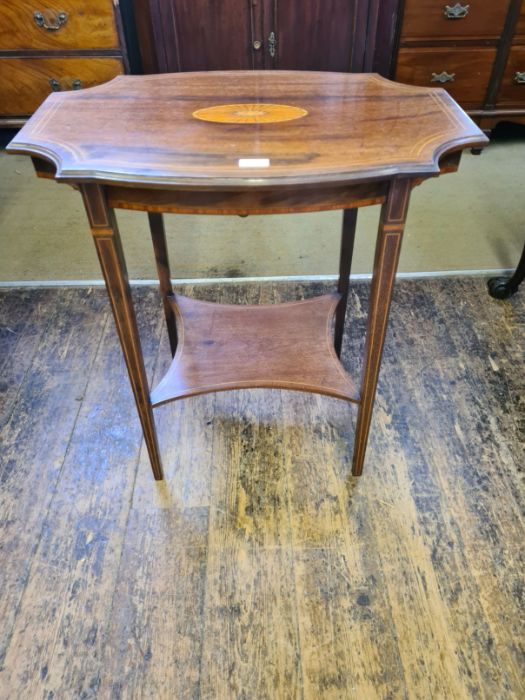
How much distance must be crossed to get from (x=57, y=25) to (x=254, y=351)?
187 cm

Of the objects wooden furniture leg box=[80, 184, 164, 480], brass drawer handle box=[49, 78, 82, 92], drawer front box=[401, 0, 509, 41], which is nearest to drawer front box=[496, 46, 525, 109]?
drawer front box=[401, 0, 509, 41]

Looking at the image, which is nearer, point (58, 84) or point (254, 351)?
point (254, 351)

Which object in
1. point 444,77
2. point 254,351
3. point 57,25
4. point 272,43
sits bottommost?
point 254,351

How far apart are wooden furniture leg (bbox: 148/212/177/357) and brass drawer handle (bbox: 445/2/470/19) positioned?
5.86 feet

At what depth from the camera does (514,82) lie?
244cm

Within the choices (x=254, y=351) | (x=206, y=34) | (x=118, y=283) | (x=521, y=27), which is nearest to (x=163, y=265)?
(x=254, y=351)

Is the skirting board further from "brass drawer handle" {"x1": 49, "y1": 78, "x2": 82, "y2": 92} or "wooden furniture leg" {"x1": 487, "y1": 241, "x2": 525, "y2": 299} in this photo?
"brass drawer handle" {"x1": 49, "y1": 78, "x2": 82, "y2": 92}

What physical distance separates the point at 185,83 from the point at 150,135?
314 mm

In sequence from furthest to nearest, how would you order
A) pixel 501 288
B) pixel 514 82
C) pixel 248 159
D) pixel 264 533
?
pixel 514 82, pixel 501 288, pixel 264 533, pixel 248 159

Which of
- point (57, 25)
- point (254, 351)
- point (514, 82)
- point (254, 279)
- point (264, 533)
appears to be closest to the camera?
point (264, 533)

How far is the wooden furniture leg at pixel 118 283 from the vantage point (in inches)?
30.9

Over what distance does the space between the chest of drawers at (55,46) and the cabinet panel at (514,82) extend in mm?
1717

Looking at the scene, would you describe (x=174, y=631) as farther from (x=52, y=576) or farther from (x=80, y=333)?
(x=80, y=333)

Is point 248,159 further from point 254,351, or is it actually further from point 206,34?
point 206,34
